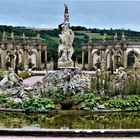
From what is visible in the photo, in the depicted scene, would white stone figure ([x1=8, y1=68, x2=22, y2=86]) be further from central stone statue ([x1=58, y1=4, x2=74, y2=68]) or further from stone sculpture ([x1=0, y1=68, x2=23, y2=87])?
central stone statue ([x1=58, y1=4, x2=74, y2=68])

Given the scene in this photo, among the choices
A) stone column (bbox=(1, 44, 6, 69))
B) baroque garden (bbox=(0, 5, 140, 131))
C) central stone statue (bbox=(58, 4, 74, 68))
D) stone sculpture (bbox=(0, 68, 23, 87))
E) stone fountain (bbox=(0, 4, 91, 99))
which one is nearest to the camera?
baroque garden (bbox=(0, 5, 140, 131))

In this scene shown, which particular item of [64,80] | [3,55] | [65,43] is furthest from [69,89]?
[3,55]

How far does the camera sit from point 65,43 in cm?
2598

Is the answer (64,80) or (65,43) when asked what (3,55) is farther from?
(64,80)

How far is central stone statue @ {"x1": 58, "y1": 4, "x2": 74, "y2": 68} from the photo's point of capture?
25.8 metres

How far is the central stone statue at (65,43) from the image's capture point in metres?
25.8

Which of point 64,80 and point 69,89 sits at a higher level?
point 64,80

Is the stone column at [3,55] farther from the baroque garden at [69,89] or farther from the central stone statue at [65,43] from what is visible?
the central stone statue at [65,43]

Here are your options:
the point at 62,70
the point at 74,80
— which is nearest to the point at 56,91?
the point at 74,80

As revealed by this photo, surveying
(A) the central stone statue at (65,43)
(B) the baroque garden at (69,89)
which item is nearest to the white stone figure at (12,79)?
(B) the baroque garden at (69,89)

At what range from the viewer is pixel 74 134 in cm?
1240

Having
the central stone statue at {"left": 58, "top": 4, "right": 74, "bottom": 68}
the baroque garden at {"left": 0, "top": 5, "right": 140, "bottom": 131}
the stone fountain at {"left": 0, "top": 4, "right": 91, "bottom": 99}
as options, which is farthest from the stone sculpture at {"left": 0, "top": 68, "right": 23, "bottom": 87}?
the central stone statue at {"left": 58, "top": 4, "right": 74, "bottom": 68}

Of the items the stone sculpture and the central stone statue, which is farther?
the central stone statue

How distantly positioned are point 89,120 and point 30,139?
3.63 metres
